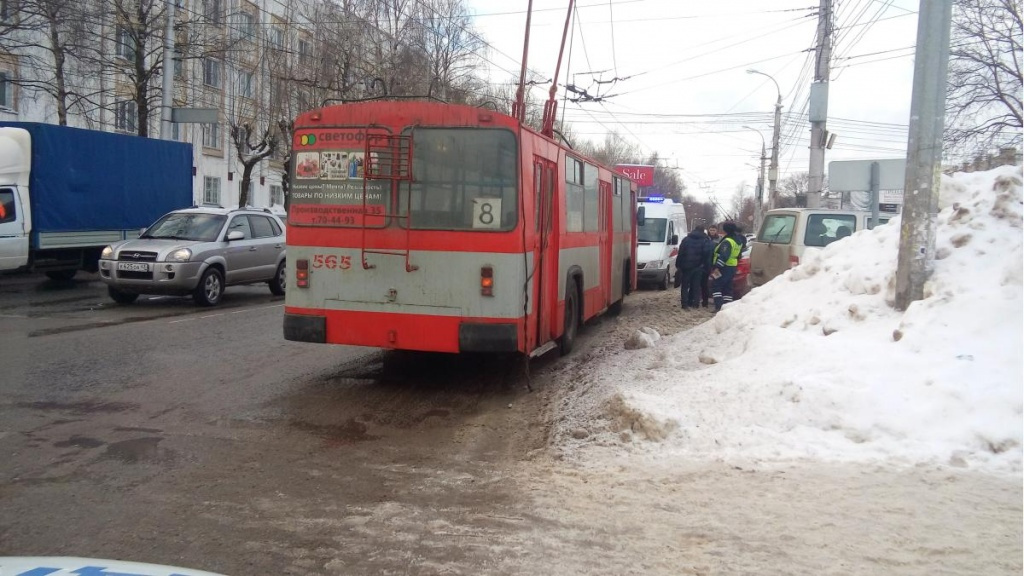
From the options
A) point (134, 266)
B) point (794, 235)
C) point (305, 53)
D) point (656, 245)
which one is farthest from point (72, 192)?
point (794, 235)

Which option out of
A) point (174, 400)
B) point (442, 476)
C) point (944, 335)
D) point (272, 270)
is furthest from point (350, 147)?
point (272, 270)

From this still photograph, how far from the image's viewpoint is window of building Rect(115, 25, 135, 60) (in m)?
23.5

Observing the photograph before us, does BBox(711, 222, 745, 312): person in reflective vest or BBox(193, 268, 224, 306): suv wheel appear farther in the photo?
BBox(711, 222, 745, 312): person in reflective vest

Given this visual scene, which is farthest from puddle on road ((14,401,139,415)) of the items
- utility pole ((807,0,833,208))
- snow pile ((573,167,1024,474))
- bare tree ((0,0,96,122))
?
utility pole ((807,0,833,208))

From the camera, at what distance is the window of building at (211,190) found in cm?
3462

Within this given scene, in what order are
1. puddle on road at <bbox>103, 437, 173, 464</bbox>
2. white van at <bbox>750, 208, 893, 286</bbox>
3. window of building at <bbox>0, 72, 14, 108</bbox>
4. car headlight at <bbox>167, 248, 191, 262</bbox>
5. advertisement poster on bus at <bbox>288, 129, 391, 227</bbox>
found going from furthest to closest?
window of building at <bbox>0, 72, 14, 108</bbox> → white van at <bbox>750, 208, 893, 286</bbox> → car headlight at <bbox>167, 248, 191, 262</bbox> → advertisement poster on bus at <bbox>288, 129, 391, 227</bbox> → puddle on road at <bbox>103, 437, 173, 464</bbox>

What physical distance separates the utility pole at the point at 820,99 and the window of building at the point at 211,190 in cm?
2582

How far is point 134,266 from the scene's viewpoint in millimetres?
14297

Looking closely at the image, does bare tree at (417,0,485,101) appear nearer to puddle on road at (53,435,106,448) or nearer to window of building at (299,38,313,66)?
window of building at (299,38,313,66)

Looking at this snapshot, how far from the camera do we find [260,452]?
6121mm

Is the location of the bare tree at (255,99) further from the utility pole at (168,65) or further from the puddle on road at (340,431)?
the puddle on road at (340,431)

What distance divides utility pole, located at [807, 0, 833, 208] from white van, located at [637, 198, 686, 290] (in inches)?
150

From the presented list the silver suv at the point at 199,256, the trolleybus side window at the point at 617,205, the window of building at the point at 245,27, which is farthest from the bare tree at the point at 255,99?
the trolleybus side window at the point at 617,205

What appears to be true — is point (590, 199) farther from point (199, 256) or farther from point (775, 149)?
point (775, 149)
